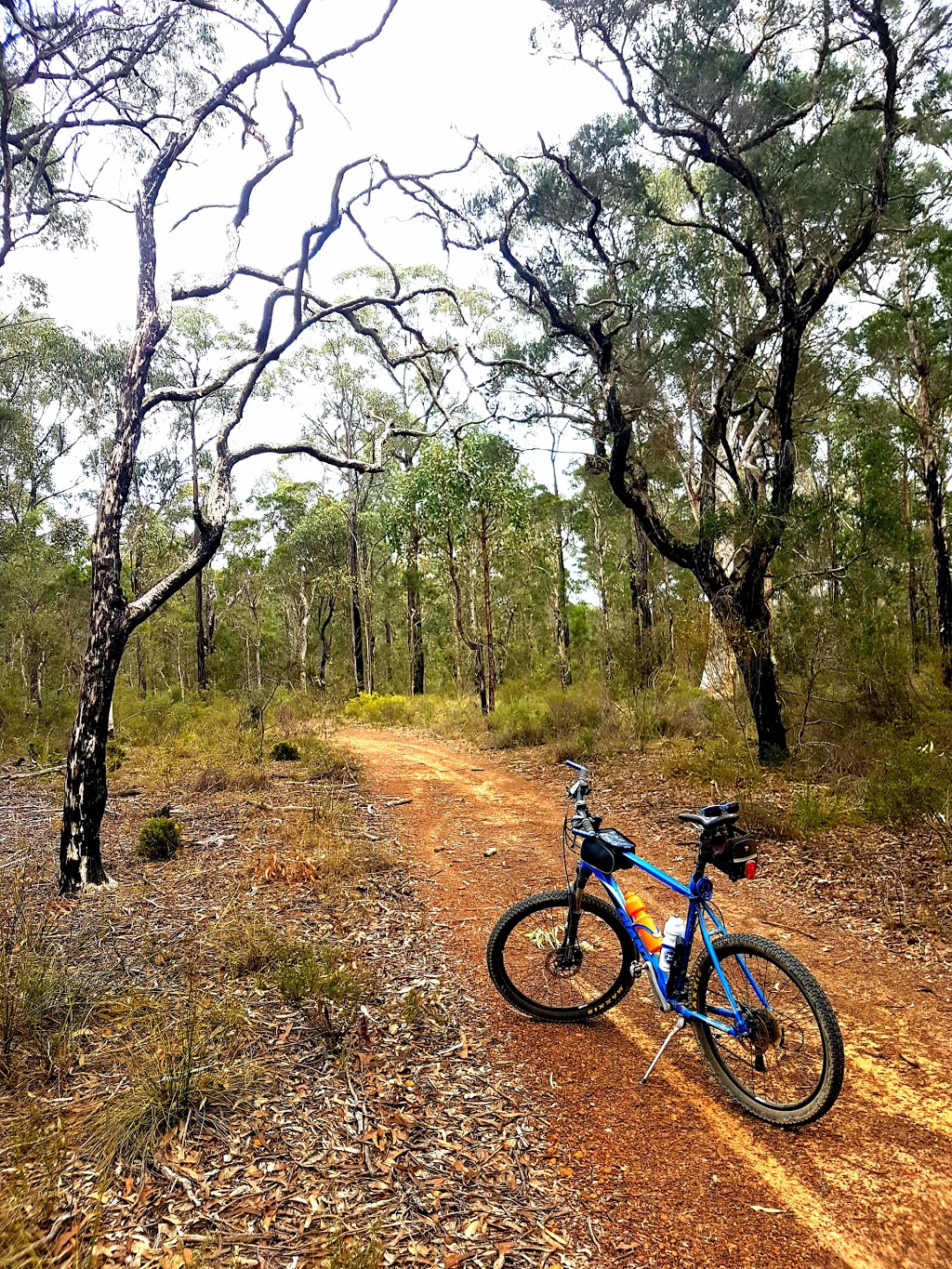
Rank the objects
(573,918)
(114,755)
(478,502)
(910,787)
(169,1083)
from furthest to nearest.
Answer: (478,502)
(114,755)
(910,787)
(573,918)
(169,1083)

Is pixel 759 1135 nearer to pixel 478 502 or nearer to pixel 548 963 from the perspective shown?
pixel 548 963

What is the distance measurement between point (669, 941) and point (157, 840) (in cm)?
534

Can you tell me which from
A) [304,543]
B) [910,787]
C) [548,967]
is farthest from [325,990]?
[304,543]

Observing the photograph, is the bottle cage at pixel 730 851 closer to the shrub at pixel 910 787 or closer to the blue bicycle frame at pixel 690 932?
the blue bicycle frame at pixel 690 932

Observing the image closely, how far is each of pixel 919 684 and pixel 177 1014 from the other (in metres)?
8.52

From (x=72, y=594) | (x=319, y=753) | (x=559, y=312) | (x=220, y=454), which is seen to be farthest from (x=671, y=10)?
(x=72, y=594)

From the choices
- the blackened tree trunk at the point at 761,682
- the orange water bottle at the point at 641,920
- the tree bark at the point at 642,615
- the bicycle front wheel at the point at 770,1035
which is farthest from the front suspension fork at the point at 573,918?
the tree bark at the point at 642,615

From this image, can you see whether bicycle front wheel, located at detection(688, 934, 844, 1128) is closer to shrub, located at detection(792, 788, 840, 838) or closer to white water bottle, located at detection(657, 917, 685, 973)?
white water bottle, located at detection(657, 917, 685, 973)

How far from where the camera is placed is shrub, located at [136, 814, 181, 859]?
6.75 metres

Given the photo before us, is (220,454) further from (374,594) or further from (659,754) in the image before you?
(374,594)

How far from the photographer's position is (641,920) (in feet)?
11.5

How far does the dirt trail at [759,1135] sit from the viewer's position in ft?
8.09

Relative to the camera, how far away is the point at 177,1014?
12.1 ft

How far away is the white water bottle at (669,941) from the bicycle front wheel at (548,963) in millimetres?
282
